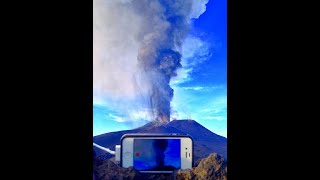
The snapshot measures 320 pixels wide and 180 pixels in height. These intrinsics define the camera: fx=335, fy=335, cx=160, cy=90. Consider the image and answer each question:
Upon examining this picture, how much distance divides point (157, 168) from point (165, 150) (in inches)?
3.9

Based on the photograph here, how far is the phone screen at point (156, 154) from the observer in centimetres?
171

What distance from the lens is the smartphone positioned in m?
1.71

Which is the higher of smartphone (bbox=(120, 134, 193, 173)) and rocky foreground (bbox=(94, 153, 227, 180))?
smartphone (bbox=(120, 134, 193, 173))

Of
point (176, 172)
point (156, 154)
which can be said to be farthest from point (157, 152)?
point (176, 172)

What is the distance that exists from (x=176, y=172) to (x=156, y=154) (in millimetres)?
138

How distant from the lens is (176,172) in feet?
5.62

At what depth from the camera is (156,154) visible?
1.71 m

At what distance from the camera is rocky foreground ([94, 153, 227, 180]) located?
1.71 m

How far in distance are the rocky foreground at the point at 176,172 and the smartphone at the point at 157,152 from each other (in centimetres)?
3

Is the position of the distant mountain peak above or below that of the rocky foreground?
above

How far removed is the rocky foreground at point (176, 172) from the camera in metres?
1.71

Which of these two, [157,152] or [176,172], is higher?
[157,152]

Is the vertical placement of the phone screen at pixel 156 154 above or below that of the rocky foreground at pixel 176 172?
above

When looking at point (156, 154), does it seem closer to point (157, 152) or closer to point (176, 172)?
point (157, 152)
